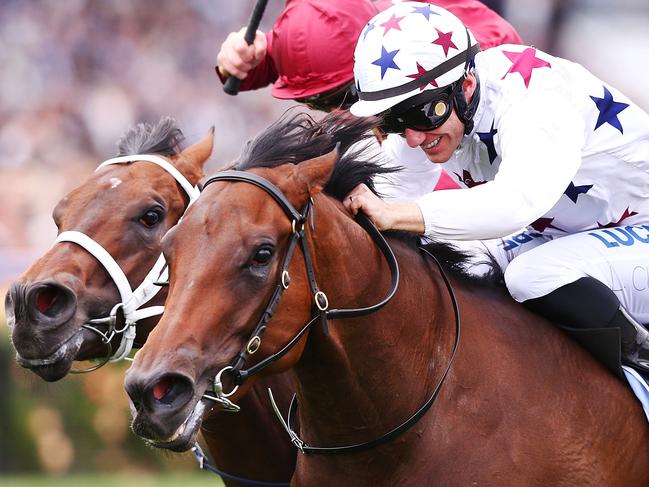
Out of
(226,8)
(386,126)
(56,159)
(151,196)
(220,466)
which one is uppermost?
(386,126)

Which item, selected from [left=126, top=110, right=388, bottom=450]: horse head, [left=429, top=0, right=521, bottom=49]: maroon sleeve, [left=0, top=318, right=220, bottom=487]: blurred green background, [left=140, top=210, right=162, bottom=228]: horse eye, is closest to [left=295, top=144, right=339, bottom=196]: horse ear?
[left=126, top=110, right=388, bottom=450]: horse head

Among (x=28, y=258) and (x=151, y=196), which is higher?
(x=151, y=196)

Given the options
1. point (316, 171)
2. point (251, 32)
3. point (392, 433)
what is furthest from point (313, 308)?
point (251, 32)

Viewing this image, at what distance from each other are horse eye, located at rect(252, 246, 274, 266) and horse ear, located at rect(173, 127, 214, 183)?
128 cm

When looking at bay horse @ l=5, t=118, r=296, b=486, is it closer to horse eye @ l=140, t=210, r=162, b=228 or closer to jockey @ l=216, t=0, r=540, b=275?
horse eye @ l=140, t=210, r=162, b=228

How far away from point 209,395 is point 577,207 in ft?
4.88

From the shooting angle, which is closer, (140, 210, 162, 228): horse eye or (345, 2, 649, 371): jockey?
(345, 2, 649, 371): jockey

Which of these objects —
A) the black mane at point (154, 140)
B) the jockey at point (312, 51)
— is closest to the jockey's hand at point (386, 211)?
the black mane at point (154, 140)

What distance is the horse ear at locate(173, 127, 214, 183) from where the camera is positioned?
154 inches

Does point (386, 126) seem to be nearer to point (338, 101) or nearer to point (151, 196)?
point (151, 196)

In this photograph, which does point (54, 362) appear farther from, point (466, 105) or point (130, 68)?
point (130, 68)

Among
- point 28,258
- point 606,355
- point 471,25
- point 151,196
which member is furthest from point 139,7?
point 606,355

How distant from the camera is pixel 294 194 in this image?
9.23 feet

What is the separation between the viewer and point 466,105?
3.31 meters
